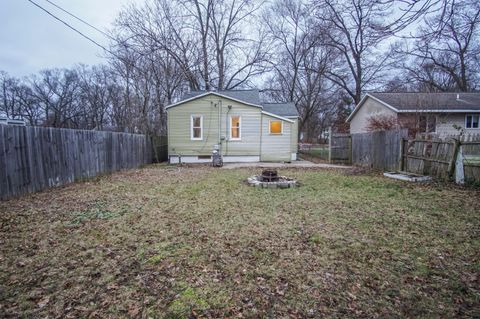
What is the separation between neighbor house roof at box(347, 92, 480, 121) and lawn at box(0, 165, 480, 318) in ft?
42.6

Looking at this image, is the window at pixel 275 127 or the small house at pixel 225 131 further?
the window at pixel 275 127

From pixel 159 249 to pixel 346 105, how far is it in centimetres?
3534

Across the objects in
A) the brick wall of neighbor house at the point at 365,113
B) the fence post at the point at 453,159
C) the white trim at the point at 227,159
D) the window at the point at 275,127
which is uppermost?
the brick wall of neighbor house at the point at 365,113

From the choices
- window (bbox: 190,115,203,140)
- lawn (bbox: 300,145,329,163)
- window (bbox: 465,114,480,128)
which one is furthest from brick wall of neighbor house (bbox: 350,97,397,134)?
window (bbox: 190,115,203,140)

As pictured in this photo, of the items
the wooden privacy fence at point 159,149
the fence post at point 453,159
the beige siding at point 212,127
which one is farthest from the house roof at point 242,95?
the fence post at point 453,159

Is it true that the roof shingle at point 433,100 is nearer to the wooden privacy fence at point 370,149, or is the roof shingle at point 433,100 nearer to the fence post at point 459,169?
the wooden privacy fence at point 370,149

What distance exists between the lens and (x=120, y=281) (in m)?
2.55

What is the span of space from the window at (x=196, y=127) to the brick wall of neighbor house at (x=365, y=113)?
1337cm

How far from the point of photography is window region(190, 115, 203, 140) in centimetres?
1438

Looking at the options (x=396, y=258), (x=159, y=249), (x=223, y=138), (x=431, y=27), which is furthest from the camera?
(x=223, y=138)

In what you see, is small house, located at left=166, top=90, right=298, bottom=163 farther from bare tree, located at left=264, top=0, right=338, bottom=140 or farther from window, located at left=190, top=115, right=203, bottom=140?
bare tree, located at left=264, top=0, right=338, bottom=140

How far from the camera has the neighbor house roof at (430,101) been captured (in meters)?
15.9

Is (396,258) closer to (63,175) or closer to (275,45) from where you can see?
(63,175)

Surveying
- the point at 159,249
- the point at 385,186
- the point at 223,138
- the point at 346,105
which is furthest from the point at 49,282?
the point at 346,105
